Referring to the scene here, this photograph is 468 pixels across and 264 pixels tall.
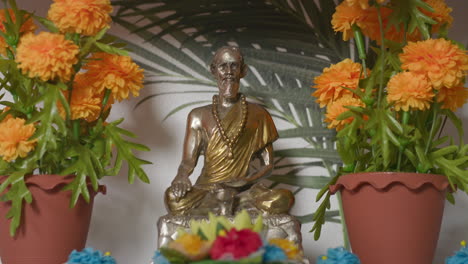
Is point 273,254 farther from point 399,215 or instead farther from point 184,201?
point 184,201

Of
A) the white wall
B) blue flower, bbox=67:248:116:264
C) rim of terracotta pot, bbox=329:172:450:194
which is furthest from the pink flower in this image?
the white wall

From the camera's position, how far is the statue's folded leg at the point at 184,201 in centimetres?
154

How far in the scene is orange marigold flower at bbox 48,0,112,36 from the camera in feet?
4.68

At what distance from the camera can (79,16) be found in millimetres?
1432

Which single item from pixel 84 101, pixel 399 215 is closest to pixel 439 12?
pixel 399 215

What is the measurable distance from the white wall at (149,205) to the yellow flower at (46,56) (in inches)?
20.6

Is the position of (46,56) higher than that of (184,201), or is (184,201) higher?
(46,56)

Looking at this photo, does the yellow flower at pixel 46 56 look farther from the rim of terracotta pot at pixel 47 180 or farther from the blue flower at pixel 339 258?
the blue flower at pixel 339 258

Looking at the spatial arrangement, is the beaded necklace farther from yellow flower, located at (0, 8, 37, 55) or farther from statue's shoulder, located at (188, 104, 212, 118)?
yellow flower, located at (0, 8, 37, 55)

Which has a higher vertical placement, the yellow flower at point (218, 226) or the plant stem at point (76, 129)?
the plant stem at point (76, 129)

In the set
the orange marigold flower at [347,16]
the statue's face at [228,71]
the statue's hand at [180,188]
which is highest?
the orange marigold flower at [347,16]

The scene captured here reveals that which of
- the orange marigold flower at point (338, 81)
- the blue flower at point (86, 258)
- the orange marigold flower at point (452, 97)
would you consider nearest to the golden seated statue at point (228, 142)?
the orange marigold flower at point (338, 81)

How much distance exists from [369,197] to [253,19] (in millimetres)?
745

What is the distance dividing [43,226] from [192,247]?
0.62 metres
